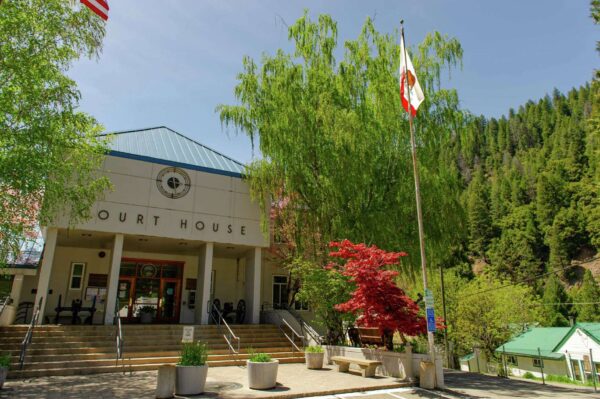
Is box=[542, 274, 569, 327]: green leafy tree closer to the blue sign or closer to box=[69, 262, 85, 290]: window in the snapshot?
the blue sign

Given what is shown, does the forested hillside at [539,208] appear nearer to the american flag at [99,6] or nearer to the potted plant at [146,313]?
the potted plant at [146,313]

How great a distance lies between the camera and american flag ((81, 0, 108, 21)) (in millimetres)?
9321

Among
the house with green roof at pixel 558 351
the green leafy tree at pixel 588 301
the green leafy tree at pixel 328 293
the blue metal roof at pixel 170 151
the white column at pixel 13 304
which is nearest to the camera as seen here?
the green leafy tree at pixel 328 293

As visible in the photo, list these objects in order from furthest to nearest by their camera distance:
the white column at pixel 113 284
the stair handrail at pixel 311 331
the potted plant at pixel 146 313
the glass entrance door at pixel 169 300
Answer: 1. the glass entrance door at pixel 169 300
2. the potted plant at pixel 146 313
3. the stair handrail at pixel 311 331
4. the white column at pixel 113 284

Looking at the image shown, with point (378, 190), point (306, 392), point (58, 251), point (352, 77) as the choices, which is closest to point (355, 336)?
point (378, 190)

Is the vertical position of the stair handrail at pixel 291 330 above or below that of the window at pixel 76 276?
below

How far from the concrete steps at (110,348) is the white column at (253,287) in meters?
1.65

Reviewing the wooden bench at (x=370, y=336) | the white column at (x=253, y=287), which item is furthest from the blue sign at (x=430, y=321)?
the white column at (x=253, y=287)

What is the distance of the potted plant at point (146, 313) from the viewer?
61.1 feet

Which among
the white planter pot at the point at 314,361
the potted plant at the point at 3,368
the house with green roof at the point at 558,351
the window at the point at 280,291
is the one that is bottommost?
the house with green roof at the point at 558,351

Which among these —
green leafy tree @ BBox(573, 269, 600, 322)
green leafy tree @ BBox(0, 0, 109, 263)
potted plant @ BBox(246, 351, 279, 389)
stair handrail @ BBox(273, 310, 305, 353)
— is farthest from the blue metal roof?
green leafy tree @ BBox(573, 269, 600, 322)

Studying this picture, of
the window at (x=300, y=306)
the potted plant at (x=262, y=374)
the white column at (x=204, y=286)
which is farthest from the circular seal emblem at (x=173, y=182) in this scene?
the potted plant at (x=262, y=374)

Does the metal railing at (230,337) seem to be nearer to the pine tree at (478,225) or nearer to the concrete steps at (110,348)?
the concrete steps at (110,348)

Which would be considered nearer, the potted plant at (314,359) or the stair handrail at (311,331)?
the potted plant at (314,359)
